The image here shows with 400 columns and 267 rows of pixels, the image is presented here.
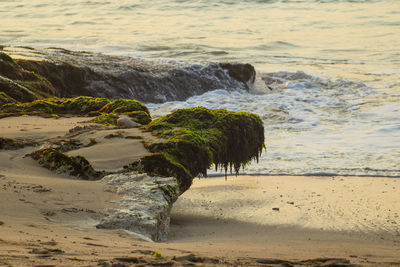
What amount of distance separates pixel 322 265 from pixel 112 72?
408 inches

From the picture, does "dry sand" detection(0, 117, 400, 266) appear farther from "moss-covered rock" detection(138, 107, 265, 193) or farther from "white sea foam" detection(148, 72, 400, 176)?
"white sea foam" detection(148, 72, 400, 176)

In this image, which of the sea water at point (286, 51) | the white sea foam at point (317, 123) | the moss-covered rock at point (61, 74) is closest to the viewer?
the white sea foam at point (317, 123)

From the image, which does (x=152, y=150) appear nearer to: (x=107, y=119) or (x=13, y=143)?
(x=13, y=143)

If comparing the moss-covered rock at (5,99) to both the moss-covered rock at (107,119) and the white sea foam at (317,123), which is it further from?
the white sea foam at (317,123)

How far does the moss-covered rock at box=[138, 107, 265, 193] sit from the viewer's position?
221 inches

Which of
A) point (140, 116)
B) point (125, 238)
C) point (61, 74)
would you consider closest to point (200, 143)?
point (140, 116)

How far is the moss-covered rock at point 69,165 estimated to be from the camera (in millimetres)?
5285

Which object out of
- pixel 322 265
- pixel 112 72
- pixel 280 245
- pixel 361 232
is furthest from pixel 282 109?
pixel 322 265

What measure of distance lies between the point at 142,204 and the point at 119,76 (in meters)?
8.84

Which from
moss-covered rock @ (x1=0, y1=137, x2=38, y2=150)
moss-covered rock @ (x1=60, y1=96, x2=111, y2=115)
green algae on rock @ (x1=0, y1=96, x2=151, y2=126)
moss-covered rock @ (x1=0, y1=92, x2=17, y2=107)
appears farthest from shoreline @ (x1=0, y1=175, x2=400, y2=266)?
moss-covered rock @ (x1=0, y1=92, x2=17, y2=107)

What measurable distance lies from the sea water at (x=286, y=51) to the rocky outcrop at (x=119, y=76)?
17.2 inches

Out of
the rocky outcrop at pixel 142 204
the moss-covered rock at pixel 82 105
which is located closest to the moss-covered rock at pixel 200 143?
the rocky outcrop at pixel 142 204

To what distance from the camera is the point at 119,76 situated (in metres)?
13.2

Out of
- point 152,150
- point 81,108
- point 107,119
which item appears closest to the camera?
point 152,150
